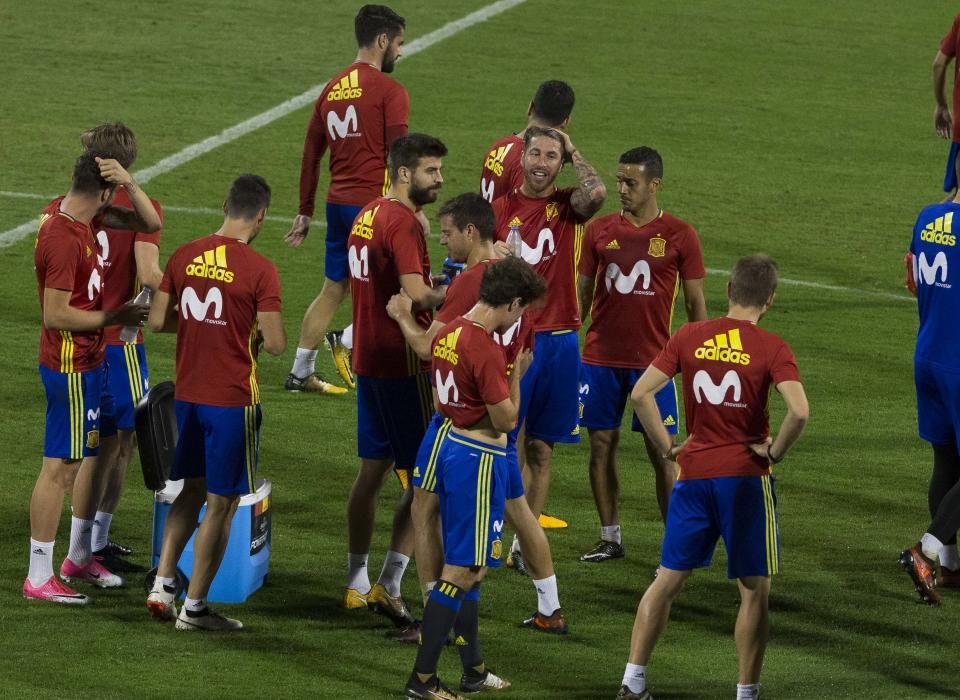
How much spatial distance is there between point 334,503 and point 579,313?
2026 millimetres

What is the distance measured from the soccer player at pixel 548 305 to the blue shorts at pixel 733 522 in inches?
79.3

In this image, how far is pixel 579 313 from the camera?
984 cm

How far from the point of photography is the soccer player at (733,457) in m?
7.48

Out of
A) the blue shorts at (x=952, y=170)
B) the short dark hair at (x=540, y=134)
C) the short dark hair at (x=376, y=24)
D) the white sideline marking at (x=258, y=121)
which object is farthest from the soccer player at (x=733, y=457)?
Answer: the white sideline marking at (x=258, y=121)

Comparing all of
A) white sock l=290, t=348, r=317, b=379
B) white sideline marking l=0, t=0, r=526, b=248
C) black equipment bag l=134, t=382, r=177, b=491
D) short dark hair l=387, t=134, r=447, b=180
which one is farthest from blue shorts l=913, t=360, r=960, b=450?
white sideline marking l=0, t=0, r=526, b=248

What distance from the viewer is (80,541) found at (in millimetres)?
9133

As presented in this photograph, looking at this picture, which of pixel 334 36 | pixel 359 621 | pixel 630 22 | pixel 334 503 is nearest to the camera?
pixel 359 621

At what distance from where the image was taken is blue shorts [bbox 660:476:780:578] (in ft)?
24.8

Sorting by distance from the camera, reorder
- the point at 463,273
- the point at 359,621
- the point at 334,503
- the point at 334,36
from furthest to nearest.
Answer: the point at 334,36 < the point at 334,503 < the point at 359,621 < the point at 463,273

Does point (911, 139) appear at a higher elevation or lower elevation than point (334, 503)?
higher

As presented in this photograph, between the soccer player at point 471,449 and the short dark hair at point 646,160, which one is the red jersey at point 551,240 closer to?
the short dark hair at point 646,160

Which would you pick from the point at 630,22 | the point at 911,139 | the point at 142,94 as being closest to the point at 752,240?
the point at 911,139

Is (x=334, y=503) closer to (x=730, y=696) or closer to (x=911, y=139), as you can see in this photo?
(x=730, y=696)

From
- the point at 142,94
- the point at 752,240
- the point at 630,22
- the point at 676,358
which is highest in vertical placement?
the point at 630,22
